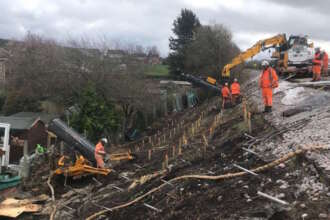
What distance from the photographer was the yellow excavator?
743 inches

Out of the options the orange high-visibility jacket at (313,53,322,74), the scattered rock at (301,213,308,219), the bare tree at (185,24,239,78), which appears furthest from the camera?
the bare tree at (185,24,239,78)

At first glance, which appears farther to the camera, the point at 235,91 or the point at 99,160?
the point at 235,91

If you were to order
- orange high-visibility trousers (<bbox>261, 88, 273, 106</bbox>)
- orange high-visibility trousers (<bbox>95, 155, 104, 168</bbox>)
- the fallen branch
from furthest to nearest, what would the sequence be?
orange high-visibility trousers (<bbox>95, 155, 104, 168</bbox>) → orange high-visibility trousers (<bbox>261, 88, 273, 106</bbox>) → the fallen branch

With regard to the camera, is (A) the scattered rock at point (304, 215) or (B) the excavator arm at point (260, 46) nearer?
(A) the scattered rock at point (304, 215)

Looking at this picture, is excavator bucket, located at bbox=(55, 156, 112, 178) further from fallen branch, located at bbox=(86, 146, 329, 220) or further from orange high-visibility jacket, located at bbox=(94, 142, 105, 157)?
fallen branch, located at bbox=(86, 146, 329, 220)

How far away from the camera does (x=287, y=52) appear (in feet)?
62.5

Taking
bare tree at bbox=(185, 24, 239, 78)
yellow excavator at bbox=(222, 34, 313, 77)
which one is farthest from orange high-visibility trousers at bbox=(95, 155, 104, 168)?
bare tree at bbox=(185, 24, 239, 78)

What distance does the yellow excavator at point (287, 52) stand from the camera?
1888cm

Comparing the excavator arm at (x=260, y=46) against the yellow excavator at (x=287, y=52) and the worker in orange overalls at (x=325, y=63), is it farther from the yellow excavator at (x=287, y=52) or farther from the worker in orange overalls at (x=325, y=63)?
the worker in orange overalls at (x=325, y=63)

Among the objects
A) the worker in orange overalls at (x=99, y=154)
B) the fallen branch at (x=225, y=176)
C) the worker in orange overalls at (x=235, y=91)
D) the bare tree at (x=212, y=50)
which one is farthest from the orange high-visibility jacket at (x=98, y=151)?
the bare tree at (x=212, y=50)

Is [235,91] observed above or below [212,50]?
below

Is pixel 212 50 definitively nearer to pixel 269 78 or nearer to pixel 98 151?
pixel 269 78

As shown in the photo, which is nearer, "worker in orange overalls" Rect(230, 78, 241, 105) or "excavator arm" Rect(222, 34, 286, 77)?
"worker in orange overalls" Rect(230, 78, 241, 105)

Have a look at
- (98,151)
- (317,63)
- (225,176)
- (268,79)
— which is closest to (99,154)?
(98,151)
